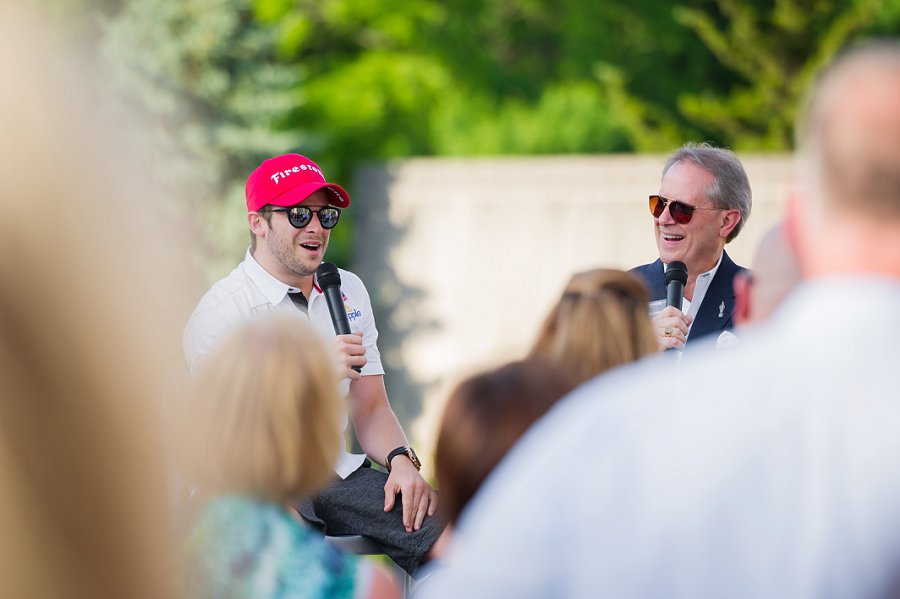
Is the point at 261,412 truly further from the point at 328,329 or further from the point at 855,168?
the point at 328,329

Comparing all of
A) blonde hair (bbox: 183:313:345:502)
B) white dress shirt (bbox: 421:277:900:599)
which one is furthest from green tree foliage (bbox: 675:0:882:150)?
white dress shirt (bbox: 421:277:900:599)

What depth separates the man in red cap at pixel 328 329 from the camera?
11.1 feet

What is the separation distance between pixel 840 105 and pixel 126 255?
79 centimetres

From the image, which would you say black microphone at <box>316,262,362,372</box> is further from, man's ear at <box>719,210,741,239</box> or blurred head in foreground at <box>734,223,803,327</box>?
blurred head in foreground at <box>734,223,803,327</box>

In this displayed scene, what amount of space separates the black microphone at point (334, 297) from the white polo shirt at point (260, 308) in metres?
0.11

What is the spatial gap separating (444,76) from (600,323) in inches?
578

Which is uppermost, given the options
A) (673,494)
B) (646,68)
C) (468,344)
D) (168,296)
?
(646,68)

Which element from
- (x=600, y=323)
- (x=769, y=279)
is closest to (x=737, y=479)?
(x=769, y=279)

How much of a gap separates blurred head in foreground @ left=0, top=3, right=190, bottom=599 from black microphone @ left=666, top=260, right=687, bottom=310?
2554 millimetres

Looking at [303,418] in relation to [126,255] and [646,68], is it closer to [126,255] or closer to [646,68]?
[126,255]

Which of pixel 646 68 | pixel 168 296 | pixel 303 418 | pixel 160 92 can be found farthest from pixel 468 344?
pixel 168 296

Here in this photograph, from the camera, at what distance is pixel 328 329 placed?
3695mm

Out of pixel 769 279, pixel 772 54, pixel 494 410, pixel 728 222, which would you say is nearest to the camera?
pixel 769 279

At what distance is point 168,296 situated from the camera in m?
0.92
